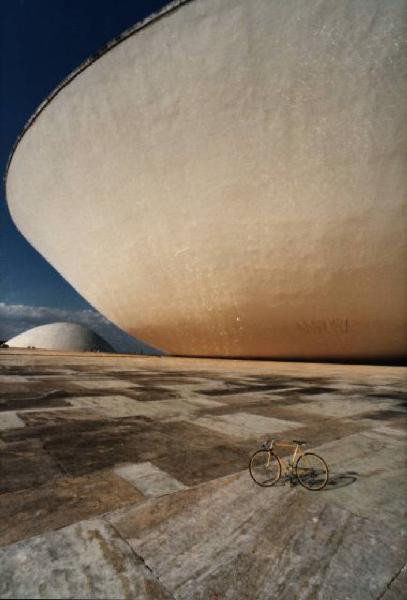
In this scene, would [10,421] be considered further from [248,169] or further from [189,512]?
[248,169]

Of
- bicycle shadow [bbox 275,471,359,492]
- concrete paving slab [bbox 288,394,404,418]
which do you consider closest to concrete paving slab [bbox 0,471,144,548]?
bicycle shadow [bbox 275,471,359,492]

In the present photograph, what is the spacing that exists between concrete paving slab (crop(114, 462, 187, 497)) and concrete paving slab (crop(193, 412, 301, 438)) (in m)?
1.22

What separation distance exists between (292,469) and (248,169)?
35.8 feet

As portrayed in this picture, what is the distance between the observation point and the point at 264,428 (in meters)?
3.87

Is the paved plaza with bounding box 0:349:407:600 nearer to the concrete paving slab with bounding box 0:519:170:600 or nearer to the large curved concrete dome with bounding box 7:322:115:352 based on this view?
the concrete paving slab with bounding box 0:519:170:600

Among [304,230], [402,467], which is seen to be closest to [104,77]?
[304,230]

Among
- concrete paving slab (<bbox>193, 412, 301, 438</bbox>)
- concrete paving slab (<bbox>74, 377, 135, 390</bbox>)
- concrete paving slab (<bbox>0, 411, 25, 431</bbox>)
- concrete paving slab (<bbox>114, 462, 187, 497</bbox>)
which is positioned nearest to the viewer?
concrete paving slab (<bbox>114, 462, 187, 497</bbox>)

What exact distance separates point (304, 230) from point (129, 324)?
11392 mm

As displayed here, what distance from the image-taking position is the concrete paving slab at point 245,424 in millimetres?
3668

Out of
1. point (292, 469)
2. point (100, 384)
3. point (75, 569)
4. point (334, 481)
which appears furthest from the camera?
point (100, 384)

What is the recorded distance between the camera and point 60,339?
40.3 metres

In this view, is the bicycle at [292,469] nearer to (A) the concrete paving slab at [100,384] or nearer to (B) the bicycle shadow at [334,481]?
(B) the bicycle shadow at [334,481]

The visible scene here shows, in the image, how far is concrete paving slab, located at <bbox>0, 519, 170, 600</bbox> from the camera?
1308 mm

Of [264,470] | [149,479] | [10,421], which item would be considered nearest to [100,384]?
[10,421]
